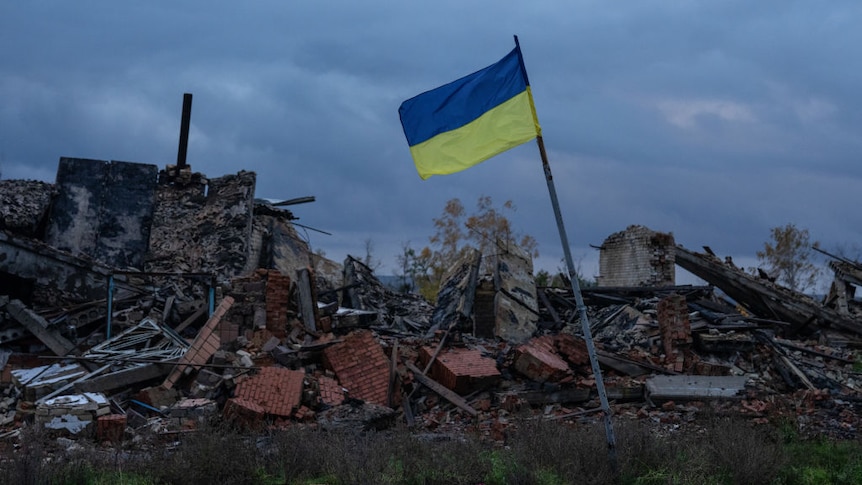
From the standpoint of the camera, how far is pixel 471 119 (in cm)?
806

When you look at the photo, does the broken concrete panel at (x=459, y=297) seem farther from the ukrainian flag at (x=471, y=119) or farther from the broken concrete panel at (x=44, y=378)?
the ukrainian flag at (x=471, y=119)

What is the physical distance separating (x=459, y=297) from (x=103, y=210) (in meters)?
9.90

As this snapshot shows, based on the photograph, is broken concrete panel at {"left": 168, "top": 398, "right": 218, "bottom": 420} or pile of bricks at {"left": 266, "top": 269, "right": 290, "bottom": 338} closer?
broken concrete panel at {"left": 168, "top": 398, "right": 218, "bottom": 420}

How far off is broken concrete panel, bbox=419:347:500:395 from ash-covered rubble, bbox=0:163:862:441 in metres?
0.04

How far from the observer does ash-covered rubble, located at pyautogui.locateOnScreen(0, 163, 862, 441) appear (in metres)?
11.0

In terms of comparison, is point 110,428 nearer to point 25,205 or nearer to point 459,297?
point 459,297

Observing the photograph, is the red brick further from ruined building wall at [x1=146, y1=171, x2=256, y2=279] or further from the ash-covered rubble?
ruined building wall at [x1=146, y1=171, x2=256, y2=279]

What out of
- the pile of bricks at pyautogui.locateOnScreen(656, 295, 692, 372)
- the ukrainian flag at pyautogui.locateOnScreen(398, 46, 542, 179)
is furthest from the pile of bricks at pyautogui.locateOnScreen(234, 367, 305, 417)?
the pile of bricks at pyautogui.locateOnScreen(656, 295, 692, 372)

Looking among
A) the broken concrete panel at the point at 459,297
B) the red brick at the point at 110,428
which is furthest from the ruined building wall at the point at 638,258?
the red brick at the point at 110,428

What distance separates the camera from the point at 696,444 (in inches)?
334

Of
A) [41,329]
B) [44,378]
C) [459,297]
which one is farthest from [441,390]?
[41,329]

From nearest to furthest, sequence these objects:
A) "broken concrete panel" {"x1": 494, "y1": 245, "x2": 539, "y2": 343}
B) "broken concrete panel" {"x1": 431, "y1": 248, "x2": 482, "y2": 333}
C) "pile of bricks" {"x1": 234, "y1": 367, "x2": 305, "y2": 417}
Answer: "pile of bricks" {"x1": 234, "y1": 367, "x2": 305, "y2": 417} → "broken concrete panel" {"x1": 494, "y1": 245, "x2": 539, "y2": 343} → "broken concrete panel" {"x1": 431, "y1": 248, "x2": 482, "y2": 333}

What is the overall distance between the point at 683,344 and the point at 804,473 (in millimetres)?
5704

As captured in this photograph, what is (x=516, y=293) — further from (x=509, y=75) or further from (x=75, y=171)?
(x=75, y=171)
